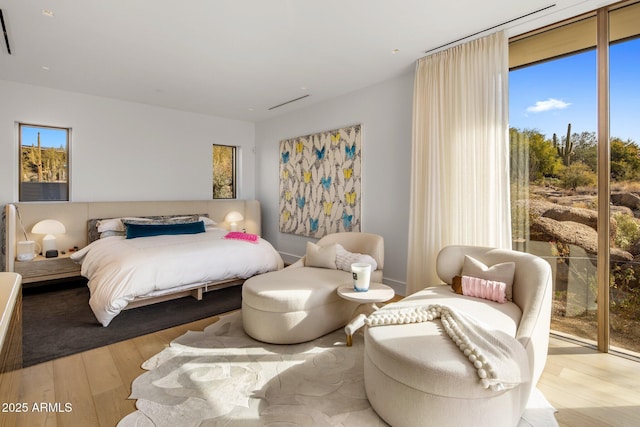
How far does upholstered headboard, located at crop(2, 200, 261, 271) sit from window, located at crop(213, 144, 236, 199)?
418 mm

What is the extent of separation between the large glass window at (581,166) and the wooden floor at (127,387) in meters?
0.41

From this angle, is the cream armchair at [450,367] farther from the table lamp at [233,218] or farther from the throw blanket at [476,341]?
the table lamp at [233,218]

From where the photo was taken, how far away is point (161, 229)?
14.3 ft

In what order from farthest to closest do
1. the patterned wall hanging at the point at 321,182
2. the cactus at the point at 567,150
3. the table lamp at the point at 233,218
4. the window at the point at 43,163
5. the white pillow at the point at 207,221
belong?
the table lamp at the point at 233,218 → the white pillow at the point at 207,221 → the patterned wall hanging at the point at 321,182 → the window at the point at 43,163 → the cactus at the point at 567,150

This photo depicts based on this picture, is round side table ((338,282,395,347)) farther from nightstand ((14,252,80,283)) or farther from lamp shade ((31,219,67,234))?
lamp shade ((31,219,67,234))

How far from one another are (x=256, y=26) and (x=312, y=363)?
276 centimetres

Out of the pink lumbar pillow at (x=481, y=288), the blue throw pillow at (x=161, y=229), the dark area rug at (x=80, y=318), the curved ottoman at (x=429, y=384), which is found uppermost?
the blue throw pillow at (x=161, y=229)

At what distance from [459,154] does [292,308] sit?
2.13 m

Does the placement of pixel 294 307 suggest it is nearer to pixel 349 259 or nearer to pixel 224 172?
pixel 349 259

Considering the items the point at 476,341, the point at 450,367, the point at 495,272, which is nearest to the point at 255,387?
the point at 450,367

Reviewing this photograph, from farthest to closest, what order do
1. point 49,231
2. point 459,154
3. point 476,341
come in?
point 49,231 → point 459,154 → point 476,341

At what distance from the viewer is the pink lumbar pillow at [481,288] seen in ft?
7.59

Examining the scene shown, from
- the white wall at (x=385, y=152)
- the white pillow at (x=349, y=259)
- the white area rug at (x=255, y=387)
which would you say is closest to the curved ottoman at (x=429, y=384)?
the white area rug at (x=255, y=387)

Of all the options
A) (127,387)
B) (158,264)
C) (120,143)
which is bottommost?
(127,387)
